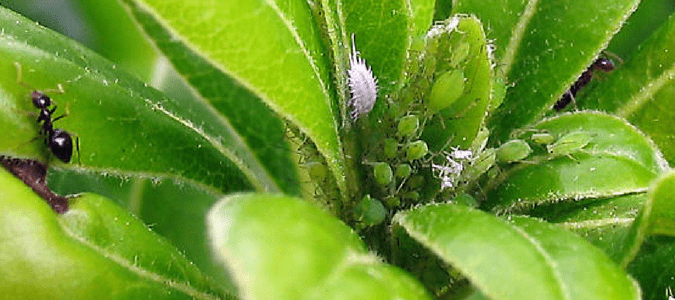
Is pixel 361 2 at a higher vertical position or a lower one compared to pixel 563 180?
higher

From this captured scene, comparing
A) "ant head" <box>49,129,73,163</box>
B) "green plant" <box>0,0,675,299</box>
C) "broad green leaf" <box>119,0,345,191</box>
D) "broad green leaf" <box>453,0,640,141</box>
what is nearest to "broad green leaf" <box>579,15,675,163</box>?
"green plant" <box>0,0,675,299</box>

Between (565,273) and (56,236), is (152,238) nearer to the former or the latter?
(56,236)

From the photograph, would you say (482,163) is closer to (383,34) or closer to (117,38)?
(383,34)

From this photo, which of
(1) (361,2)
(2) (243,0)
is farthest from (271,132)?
(2) (243,0)

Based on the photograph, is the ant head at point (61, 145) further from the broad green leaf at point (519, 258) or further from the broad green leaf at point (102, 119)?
the broad green leaf at point (519, 258)

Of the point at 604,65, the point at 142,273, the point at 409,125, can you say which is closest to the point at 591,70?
the point at 604,65
